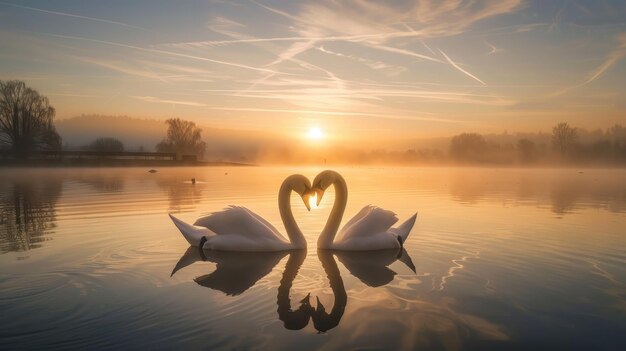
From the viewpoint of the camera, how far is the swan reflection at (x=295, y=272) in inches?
239

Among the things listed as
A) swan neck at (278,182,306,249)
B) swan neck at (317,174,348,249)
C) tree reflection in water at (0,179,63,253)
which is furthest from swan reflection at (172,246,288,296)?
tree reflection in water at (0,179,63,253)

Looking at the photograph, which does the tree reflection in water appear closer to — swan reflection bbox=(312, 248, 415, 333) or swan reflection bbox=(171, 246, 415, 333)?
swan reflection bbox=(171, 246, 415, 333)

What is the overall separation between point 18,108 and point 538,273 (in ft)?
242

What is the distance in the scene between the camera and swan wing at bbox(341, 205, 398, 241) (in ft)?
33.6

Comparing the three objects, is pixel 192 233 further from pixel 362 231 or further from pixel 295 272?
pixel 362 231

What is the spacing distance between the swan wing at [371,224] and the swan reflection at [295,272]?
0.44 meters

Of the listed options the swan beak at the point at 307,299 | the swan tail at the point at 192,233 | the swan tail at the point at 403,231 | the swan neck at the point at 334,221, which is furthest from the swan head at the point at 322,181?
the swan beak at the point at 307,299

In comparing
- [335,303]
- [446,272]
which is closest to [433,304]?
[335,303]

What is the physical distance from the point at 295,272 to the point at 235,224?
2.24 meters

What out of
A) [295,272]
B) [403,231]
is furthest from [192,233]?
[403,231]

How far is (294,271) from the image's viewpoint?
8.54 meters

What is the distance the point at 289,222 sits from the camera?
10617 mm

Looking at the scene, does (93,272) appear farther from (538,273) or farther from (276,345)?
(538,273)

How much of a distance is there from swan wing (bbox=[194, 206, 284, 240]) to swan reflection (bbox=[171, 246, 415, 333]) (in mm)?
462
